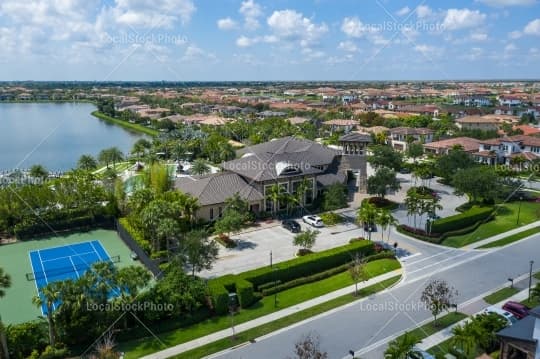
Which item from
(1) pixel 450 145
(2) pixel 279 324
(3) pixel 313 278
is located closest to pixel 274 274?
(3) pixel 313 278

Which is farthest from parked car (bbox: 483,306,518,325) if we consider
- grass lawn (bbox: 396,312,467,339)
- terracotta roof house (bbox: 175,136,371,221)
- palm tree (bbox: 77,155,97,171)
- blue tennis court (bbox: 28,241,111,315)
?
palm tree (bbox: 77,155,97,171)

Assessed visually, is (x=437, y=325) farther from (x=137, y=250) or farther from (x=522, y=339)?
(x=137, y=250)

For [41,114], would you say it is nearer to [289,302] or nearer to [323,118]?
[323,118]

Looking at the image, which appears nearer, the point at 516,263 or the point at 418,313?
the point at 418,313

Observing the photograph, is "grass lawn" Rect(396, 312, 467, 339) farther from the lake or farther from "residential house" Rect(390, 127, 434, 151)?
the lake

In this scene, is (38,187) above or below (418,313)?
above

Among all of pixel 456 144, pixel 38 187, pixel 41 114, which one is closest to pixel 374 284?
pixel 38 187
